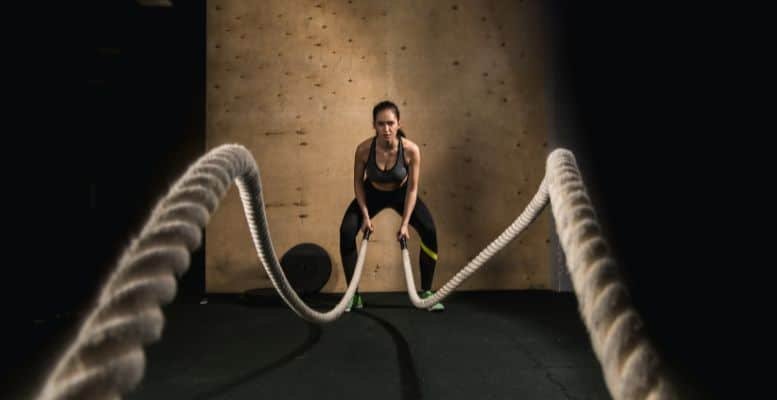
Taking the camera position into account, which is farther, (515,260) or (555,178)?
(515,260)

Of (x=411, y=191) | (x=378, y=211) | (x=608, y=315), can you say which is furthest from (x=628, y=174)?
(x=608, y=315)

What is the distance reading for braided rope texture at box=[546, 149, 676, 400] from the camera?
1.27ft

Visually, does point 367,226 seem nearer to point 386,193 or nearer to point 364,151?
point 386,193

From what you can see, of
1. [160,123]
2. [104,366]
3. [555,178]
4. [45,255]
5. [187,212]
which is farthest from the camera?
[160,123]

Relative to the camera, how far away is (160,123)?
4898 mm

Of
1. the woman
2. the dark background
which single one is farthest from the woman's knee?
the dark background

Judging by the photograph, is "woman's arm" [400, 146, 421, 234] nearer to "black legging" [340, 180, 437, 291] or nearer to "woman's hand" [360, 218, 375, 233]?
"black legging" [340, 180, 437, 291]

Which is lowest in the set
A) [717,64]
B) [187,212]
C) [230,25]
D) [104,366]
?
[104,366]

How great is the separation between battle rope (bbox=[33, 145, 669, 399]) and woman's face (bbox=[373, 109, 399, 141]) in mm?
2029

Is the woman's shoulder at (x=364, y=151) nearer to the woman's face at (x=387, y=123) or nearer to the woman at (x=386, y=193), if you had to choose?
the woman at (x=386, y=193)

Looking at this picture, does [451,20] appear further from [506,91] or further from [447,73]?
[506,91]

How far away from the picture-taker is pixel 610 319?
41cm

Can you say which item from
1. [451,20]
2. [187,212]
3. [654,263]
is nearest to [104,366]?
[187,212]

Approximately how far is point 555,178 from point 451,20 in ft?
10.2
